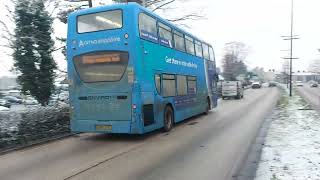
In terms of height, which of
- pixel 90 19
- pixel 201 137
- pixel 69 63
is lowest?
pixel 201 137

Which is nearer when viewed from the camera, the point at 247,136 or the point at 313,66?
the point at 247,136

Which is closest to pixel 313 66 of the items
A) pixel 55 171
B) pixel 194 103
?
pixel 194 103

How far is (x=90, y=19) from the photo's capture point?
43.3 ft

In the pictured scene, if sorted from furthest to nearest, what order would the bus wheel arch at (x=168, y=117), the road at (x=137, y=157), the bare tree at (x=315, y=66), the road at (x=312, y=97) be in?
the bare tree at (x=315, y=66)
the road at (x=312, y=97)
the bus wheel arch at (x=168, y=117)
the road at (x=137, y=157)

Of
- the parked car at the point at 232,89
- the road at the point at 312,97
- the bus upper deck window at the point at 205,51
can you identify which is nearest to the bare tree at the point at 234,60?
the road at the point at 312,97

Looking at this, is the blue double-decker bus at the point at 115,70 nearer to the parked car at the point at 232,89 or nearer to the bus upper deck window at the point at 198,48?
the bus upper deck window at the point at 198,48

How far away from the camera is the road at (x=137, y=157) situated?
27.3ft

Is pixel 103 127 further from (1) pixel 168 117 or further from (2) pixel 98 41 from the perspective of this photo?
(1) pixel 168 117

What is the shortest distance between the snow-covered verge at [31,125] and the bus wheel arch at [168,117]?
11.7 feet

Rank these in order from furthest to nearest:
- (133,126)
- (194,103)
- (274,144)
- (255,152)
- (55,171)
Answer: (194,103) < (133,126) < (274,144) < (255,152) < (55,171)

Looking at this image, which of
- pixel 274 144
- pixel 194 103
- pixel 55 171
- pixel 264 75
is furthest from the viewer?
pixel 264 75

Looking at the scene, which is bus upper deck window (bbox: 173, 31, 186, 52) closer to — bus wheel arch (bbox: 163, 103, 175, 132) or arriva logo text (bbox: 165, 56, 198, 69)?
arriva logo text (bbox: 165, 56, 198, 69)

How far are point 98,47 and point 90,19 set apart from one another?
3.43ft

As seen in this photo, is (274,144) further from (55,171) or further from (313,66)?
(313,66)
